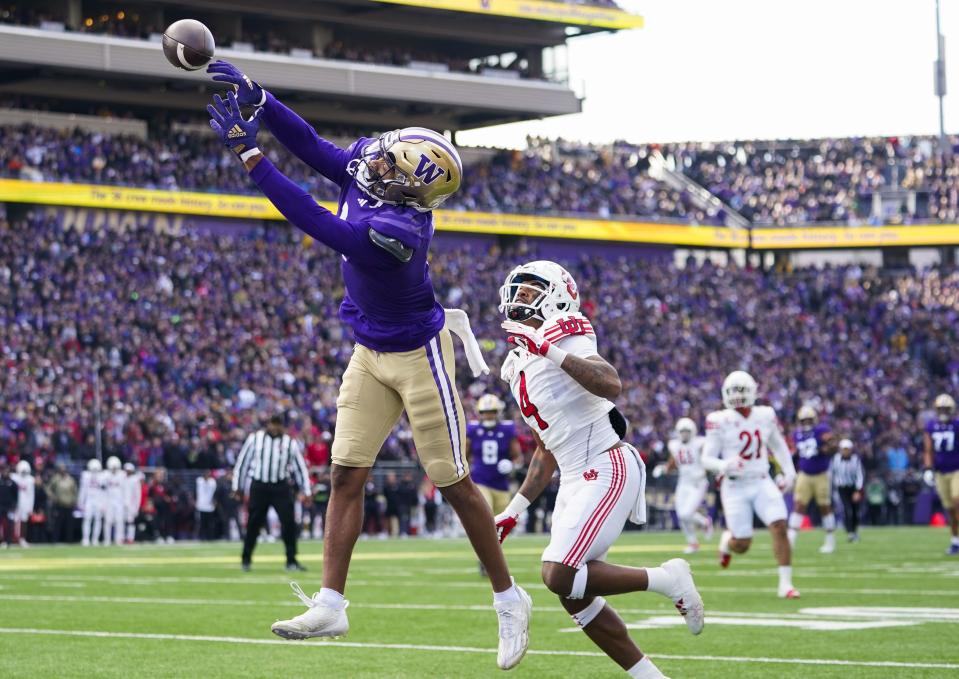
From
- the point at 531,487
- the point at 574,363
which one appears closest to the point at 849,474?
the point at 531,487

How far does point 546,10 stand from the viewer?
153ft

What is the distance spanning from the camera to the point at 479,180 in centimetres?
4656

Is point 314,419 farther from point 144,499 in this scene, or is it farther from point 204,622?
point 204,622

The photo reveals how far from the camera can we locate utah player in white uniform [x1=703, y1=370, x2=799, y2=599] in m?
14.1

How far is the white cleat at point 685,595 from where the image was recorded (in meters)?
7.34

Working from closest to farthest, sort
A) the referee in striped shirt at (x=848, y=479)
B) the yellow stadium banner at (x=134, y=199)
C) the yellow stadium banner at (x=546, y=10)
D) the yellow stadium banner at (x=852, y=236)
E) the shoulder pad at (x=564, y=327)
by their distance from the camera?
1. the shoulder pad at (x=564, y=327)
2. the referee in striped shirt at (x=848, y=479)
3. the yellow stadium banner at (x=134, y=199)
4. the yellow stadium banner at (x=546, y=10)
5. the yellow stadium banner at (x=852, y=236)

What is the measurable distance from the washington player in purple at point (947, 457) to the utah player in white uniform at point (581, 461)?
42.7 ft

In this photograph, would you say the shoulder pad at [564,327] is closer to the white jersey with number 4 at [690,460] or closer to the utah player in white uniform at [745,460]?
the utah player in white uniform at [745,460]

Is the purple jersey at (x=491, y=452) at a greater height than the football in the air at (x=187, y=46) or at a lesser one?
lesser

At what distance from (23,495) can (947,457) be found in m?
14.3

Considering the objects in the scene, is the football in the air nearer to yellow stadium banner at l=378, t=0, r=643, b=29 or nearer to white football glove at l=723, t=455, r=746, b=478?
white football glove at l=723, t=455, r=746, b=478

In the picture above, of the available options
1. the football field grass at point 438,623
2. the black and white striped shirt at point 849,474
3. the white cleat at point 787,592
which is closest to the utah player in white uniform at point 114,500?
the football field grass at point 438,623

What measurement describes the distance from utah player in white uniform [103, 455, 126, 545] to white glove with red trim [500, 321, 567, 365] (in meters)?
20.0

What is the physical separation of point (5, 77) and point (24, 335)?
40.2 feet
